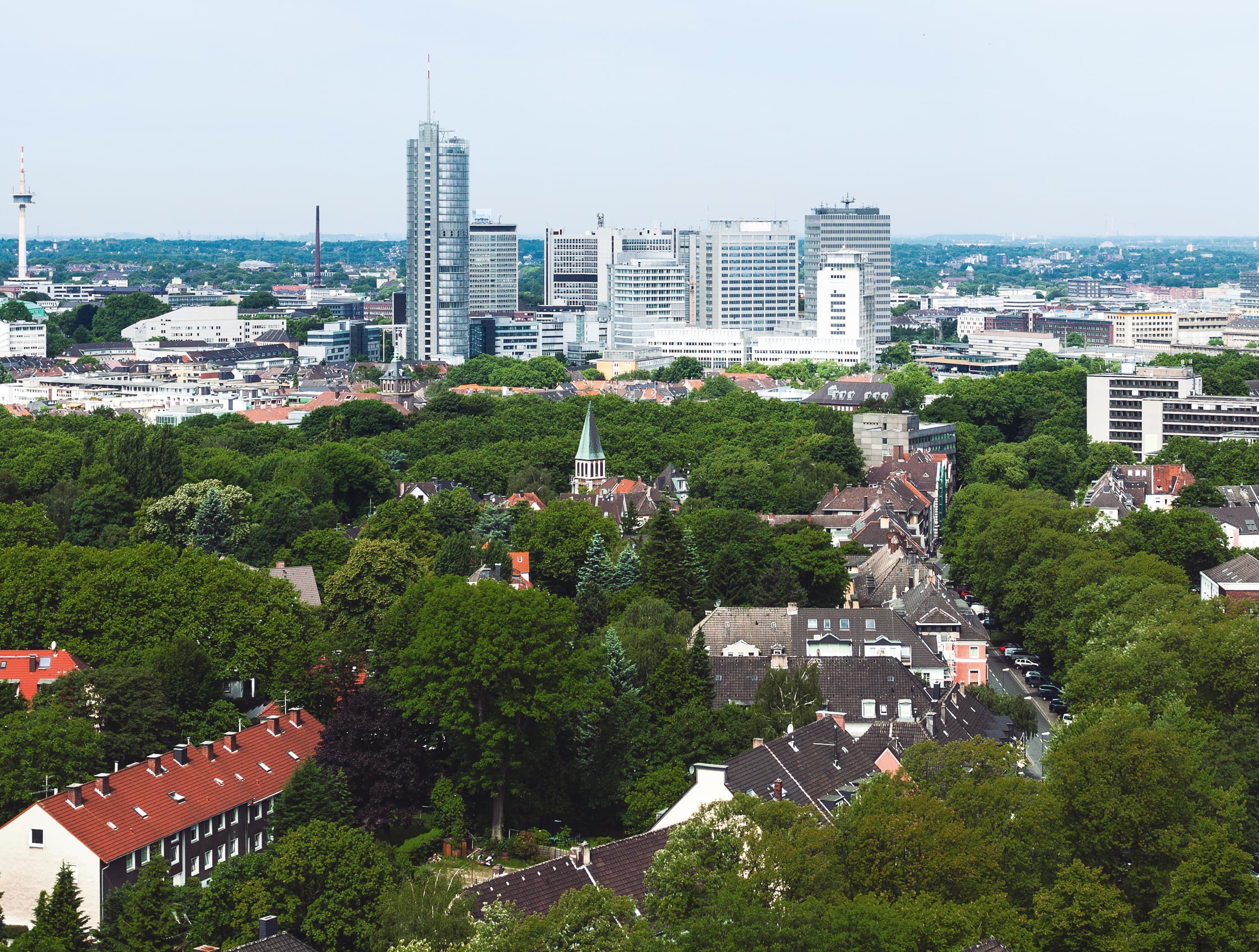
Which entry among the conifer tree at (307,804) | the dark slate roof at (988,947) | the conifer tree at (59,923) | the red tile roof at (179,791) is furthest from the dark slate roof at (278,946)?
the dark slate roof at (988,947)

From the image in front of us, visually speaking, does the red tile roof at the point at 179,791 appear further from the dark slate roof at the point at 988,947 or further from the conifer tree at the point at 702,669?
the dark slate roof at the point at 988,947

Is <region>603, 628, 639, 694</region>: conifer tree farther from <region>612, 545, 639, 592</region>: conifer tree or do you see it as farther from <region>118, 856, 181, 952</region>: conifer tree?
<region>612, 545, 639, 592</region>: conifer tree

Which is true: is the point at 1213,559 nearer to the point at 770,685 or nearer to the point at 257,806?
the point at 770,685

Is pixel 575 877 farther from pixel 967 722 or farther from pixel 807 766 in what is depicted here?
pixel 967 722

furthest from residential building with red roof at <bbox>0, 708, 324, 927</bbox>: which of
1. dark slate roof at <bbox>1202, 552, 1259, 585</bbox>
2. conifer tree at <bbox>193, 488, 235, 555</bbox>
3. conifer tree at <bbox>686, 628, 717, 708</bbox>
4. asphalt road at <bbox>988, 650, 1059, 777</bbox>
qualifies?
dark slate roof at <bbox>1202, 552, 1259, 585</bbox>

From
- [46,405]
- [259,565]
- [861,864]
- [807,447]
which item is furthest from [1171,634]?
[46,405]
